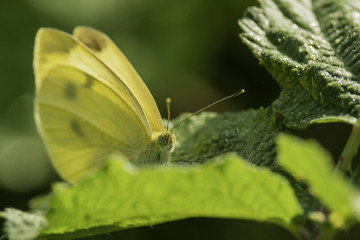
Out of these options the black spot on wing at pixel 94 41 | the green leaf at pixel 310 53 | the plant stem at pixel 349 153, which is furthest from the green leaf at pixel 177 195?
the black spot on wing at pixel 94 41

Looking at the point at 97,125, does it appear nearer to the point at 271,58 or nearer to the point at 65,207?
the point at 271,58

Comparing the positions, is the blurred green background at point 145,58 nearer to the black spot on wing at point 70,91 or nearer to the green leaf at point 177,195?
the black spot on wing at point 70,91

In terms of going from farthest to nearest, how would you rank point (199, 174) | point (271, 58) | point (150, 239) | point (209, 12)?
point (209, 12) < point (150, 239) < point (271, 58) < point (199, 174)

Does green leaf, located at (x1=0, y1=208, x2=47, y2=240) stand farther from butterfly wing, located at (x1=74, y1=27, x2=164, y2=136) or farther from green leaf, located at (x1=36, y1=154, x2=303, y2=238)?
butterfly wing, located at (x1=74, y1=27, x2=164, y2=136)

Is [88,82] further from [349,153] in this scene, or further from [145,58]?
[145,58]

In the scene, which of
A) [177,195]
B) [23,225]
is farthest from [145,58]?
[177,195]

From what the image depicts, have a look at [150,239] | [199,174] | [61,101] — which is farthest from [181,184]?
[150,239]
